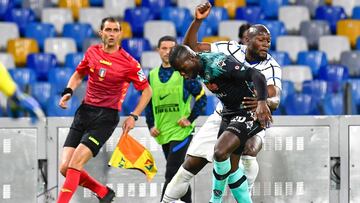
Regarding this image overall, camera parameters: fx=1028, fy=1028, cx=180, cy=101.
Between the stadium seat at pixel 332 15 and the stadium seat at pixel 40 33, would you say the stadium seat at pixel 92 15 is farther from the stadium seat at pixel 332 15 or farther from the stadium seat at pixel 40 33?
the stadium seat at pixel 332 15

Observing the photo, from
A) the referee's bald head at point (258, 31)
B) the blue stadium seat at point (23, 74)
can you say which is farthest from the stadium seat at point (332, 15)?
the referee's bald head at point (258, 31)

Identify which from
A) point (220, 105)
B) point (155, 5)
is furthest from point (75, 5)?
point (220, 105)

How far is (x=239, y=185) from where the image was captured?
8703 millimetres

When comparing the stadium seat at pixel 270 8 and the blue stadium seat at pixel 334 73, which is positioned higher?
the stadium seat at pixel 270 8

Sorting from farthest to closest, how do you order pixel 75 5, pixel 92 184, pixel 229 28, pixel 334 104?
pixel 75 5, pixel 229 28, pixel 334 104, pixel 92 184

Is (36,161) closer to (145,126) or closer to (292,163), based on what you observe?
(145,126)

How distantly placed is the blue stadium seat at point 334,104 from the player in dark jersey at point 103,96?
7.07 feet

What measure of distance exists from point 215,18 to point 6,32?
297 cm

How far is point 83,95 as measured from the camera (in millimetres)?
10617

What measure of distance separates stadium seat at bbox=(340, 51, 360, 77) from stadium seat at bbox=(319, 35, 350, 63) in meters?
0.34

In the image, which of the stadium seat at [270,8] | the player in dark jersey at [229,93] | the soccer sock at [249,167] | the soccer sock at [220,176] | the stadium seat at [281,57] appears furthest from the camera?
the stadium seat at [270,8]

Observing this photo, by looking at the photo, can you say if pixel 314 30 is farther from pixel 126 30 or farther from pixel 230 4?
pixel 126 30

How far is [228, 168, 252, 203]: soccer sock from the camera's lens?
8695 millimetres

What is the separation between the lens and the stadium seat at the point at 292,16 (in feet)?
48.5
